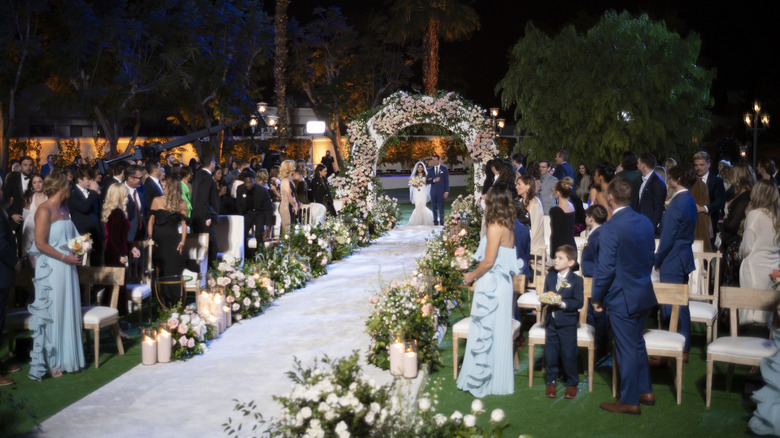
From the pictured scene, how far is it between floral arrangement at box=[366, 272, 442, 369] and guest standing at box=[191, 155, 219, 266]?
12.4ft

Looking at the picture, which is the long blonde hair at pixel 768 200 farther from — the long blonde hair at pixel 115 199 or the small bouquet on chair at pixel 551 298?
the long blonde hair at pixel 115 199

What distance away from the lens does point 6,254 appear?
636cm

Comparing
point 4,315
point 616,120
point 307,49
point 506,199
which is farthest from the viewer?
point 307,49

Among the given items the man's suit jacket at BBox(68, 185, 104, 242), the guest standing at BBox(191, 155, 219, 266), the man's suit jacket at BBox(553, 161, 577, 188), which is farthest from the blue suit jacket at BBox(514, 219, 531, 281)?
the man's suit jacket at BBox(553, 161, 577, 188)

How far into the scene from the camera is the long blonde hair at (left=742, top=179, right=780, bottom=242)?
6.78 meters

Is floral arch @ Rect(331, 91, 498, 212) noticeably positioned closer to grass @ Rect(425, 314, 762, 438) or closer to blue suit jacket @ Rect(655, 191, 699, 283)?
blue suit jacket @ Rect(655, 191, 699, 283)

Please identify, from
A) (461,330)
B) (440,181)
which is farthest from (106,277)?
(440,181)

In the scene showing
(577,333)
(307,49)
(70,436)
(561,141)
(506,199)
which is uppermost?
(307,49)

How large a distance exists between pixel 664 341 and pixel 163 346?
4.53 m

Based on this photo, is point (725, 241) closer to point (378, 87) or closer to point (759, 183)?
point (759, 183)

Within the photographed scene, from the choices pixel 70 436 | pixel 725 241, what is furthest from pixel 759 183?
pixel 70 436

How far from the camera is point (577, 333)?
20.2 ft

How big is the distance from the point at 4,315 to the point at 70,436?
1.94 metres

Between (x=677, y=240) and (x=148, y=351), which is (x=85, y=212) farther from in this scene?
(x=677, y=240)
